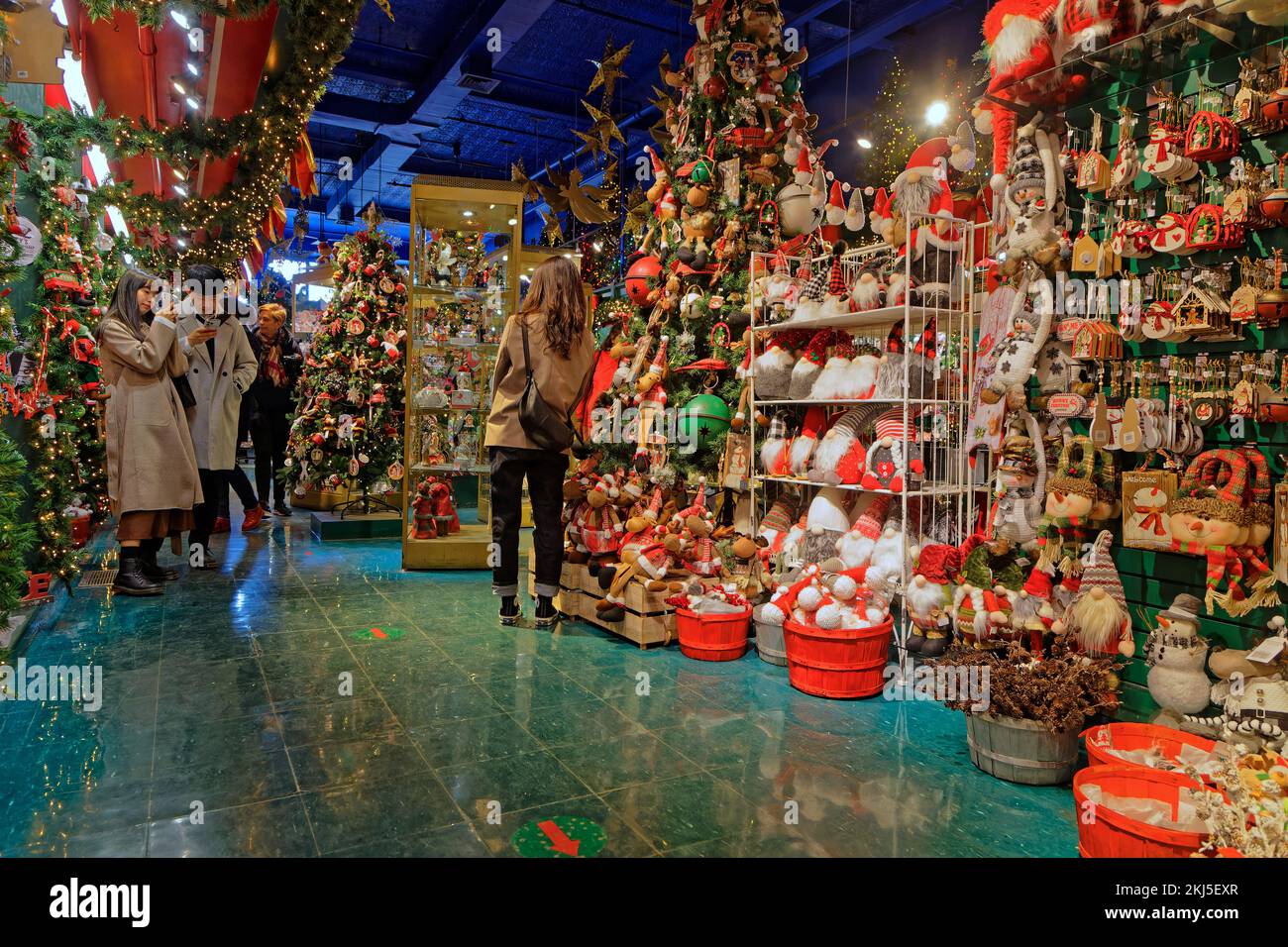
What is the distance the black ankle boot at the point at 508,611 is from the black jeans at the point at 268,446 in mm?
4572

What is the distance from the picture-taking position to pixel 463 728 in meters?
2.92

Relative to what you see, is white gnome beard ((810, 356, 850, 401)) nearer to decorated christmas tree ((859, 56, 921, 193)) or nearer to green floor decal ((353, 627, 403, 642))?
green floor decal ((353, 627, 403, 642))

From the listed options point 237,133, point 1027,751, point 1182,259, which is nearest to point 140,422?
Answer: point 237,133

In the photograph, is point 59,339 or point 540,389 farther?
point 59,339

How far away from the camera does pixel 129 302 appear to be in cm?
456

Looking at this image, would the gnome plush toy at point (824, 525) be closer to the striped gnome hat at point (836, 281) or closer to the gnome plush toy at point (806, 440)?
the gnome plush toy at point (806, 440)

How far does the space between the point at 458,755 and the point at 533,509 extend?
1690 mm

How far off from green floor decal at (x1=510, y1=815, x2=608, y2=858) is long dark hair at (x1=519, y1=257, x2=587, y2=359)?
2.51 m

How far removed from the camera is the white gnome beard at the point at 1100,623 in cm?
272

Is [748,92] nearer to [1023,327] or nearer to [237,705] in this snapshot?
[1023,327]

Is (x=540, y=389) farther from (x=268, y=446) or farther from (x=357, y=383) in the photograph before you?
(x=268, y=446)

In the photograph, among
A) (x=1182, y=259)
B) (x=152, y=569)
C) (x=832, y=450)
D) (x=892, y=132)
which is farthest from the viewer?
(x=892, y=132)
